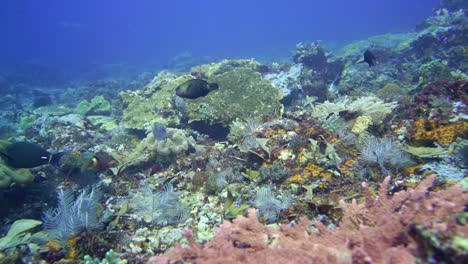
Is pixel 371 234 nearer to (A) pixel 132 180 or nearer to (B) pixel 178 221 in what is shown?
(B) pixel 178 221

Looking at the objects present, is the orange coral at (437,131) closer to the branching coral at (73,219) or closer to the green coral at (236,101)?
the green coral at (236,101)

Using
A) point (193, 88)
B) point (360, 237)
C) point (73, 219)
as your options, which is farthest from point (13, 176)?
point (360, 237)

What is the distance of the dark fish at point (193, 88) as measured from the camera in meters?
5.89

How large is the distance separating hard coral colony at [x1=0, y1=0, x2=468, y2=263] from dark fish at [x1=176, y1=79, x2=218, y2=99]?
22 millimetres

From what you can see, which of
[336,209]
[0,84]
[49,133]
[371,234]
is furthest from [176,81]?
[0,84]

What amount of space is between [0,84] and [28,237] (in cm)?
3453

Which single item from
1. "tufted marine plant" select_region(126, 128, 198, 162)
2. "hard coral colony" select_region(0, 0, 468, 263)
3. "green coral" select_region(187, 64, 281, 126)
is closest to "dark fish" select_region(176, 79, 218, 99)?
"hard coral colony" select_region(0, 0, 468, 263)

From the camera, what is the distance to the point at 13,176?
530 cm

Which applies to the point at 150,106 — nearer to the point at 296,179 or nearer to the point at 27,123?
the point at 27,123

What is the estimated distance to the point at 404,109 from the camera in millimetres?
6938

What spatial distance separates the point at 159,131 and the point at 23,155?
2.77 m

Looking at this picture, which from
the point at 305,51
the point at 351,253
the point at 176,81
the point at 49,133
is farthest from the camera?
the point at 305,51

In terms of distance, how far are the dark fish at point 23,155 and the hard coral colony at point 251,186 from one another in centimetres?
2

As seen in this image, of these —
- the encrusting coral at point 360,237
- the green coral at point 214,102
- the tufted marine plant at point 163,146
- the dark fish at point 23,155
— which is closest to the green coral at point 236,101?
the green coral at point 214,102
